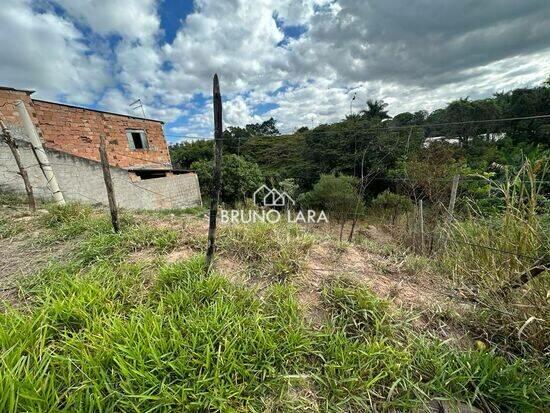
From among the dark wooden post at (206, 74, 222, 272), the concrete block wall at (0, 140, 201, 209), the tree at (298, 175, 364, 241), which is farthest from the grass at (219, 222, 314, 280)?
the tree at (298, 175, 364, 241)

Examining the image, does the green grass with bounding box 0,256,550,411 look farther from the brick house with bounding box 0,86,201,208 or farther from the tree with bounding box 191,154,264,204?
the tree with bounding box 191,154,264,204

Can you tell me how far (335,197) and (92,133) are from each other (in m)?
11.0

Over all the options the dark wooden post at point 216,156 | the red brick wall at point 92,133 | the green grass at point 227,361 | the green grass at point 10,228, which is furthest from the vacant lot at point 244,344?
the red brick wall at point 92,133

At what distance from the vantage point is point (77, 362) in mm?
1346

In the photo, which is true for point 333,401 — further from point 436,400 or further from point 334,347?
point 436,400

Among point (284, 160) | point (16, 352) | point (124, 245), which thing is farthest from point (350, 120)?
point (16, 352)

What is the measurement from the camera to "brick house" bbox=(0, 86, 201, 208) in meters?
7.29

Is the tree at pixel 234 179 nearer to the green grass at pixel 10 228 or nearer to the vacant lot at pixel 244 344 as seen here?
the green grass at pixel 10 228

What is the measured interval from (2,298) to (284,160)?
23.8 meters

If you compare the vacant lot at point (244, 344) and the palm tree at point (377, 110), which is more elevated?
the palm tree at point (377, 110)

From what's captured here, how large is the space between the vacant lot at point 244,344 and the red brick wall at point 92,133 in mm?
7908

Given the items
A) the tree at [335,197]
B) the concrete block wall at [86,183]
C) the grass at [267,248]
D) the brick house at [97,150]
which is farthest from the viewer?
the tree at [335,197]

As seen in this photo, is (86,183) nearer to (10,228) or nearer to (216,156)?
(10,228)

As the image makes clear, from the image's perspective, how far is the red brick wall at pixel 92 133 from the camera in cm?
801
